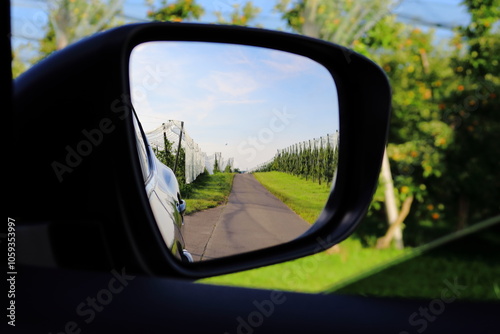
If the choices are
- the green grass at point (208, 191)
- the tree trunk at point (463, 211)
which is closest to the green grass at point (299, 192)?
the green grass at point (208, 191)

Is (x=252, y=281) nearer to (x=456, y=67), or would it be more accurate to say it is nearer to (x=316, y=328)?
(x=316, y=328)

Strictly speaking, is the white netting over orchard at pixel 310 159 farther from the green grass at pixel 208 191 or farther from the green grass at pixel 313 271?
the green grass at pixel 313 271

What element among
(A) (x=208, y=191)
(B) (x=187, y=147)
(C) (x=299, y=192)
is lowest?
(C) (x=299, y=192)

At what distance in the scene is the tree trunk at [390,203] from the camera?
18.5 ft

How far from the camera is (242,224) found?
1218mm

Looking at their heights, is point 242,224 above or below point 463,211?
above

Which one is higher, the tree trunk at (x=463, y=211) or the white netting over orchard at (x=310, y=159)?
the white netting over orchard at (x=310, y=159)

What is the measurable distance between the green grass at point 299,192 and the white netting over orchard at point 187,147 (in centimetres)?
20

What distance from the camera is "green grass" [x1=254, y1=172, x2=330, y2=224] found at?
1286 millimetres

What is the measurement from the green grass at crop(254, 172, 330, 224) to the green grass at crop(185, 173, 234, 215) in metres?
0.12

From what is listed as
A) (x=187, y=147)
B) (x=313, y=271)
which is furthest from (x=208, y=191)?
(x=313, y=271)

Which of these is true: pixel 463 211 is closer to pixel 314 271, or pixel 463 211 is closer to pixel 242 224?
pixel 314 271

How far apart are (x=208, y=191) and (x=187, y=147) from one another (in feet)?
0.39

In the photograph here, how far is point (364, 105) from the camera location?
150cm
